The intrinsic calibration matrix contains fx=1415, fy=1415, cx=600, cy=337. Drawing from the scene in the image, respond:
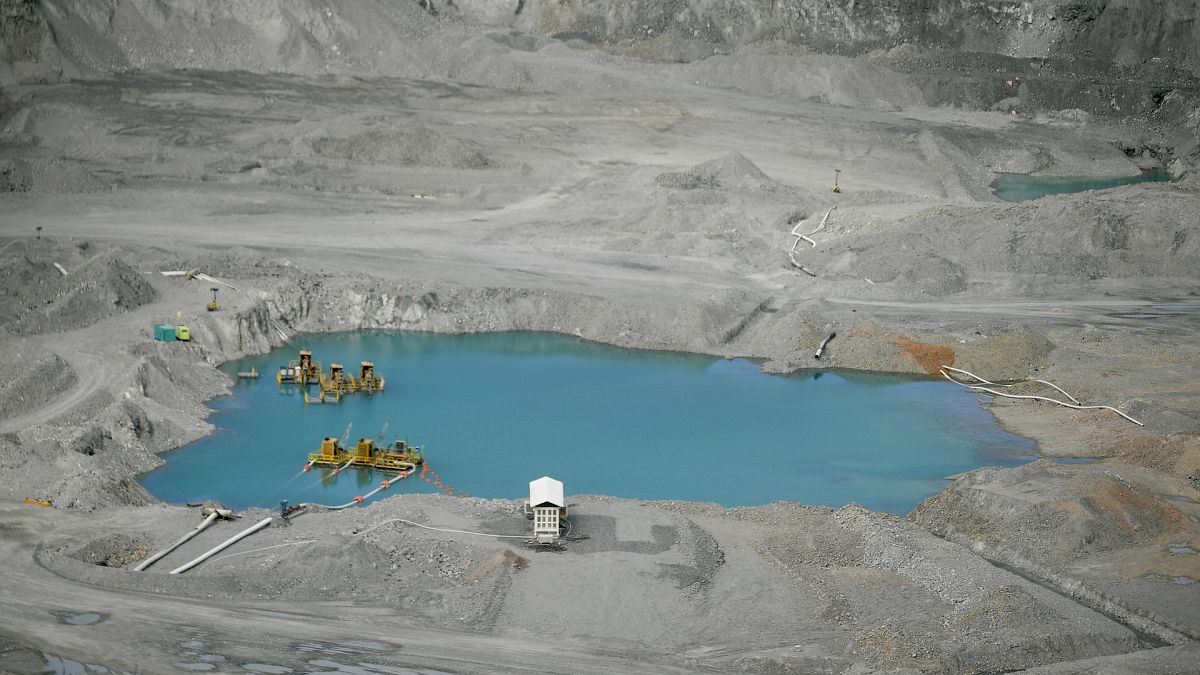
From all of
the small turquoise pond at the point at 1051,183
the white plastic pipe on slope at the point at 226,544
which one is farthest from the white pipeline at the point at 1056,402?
the small turquoise pond at the point at 1051,183

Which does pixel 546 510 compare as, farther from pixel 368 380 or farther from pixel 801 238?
pixel 801 238

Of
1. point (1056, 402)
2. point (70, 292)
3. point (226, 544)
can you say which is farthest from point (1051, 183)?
point (226, 544)

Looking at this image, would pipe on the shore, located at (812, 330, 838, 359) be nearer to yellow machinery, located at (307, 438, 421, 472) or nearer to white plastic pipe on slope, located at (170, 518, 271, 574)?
yellow machinery, located at (307, 438, 421, 472)

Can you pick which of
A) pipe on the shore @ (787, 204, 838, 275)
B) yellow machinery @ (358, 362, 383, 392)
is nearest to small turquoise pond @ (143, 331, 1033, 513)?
yellow machinery @ (358, 362, 383, 392)

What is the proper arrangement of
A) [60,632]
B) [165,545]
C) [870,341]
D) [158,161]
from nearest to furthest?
[60,632]
[165,545]
[870,341]
[158,161]

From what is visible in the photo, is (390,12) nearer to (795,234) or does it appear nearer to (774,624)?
(795,234)

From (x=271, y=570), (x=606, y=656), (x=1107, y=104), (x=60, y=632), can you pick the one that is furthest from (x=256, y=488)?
(x=1107, y=104)
